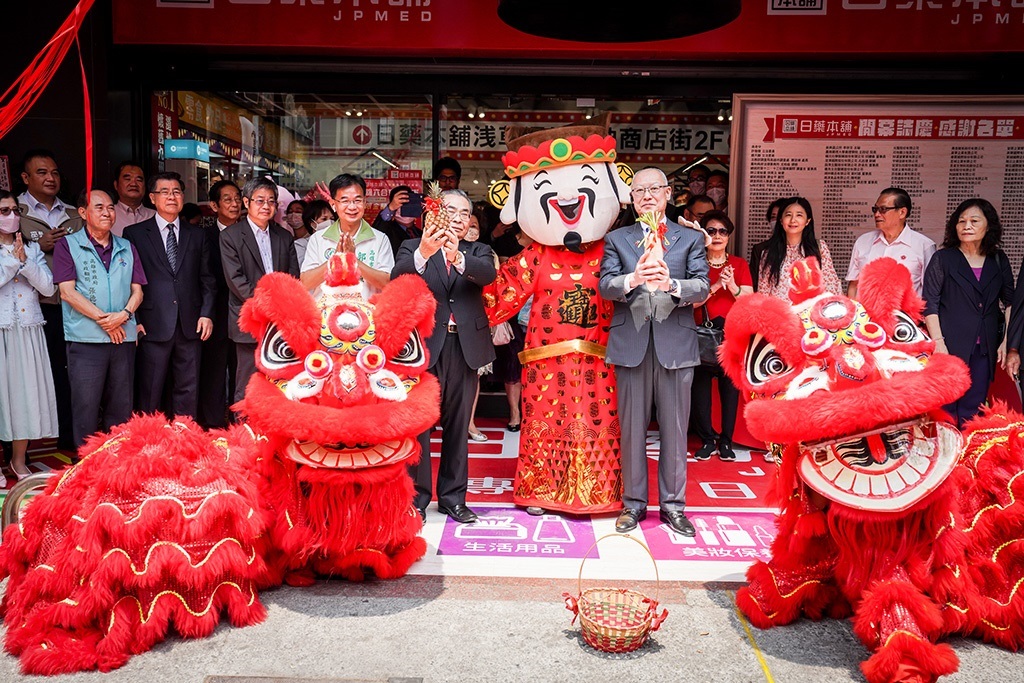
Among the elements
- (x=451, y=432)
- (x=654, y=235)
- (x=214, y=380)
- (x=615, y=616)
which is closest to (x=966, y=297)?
(x=654, y=235)

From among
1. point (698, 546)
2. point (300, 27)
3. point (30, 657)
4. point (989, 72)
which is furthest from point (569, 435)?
point (989, 72)

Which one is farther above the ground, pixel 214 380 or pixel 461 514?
pixel 214 380

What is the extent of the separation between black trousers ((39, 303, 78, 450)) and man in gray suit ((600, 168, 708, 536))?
11.3 ft

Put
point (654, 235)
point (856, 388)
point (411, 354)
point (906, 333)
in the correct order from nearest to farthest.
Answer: point (856, 388) < point (906, 333) < point (411, 354) < point (654, 235)

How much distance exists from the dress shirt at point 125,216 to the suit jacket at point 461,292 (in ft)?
7.99

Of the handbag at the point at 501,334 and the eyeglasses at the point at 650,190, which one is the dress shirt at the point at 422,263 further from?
the handbag at the point at 501,334

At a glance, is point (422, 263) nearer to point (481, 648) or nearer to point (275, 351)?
point (275, 351)

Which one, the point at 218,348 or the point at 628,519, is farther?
the point at 218,348

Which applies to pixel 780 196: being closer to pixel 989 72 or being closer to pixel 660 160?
pixel 660 160

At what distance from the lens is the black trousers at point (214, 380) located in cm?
529

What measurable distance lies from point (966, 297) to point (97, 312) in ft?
15.9

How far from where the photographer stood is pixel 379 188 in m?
6.55

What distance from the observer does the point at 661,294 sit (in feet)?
12.6

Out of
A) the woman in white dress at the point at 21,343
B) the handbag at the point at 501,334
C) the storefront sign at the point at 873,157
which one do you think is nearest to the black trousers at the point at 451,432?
the handbag at the point at 501,334
